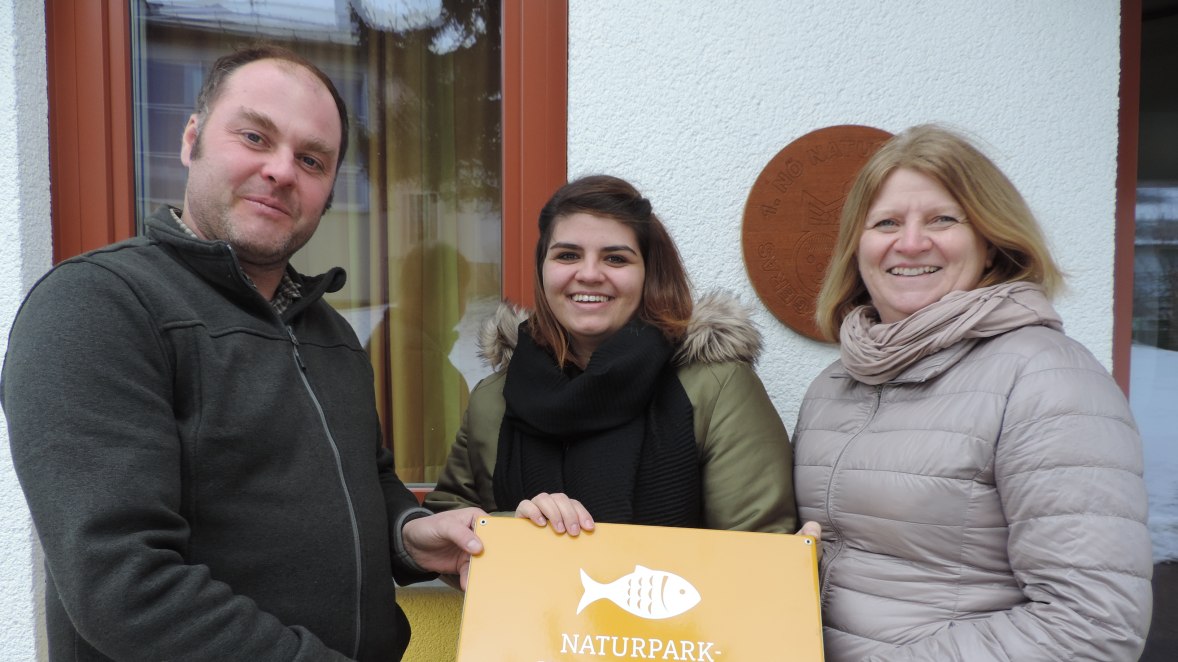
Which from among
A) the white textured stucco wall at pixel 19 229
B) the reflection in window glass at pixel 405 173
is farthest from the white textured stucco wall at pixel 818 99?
the white textured stucco wall at pixel 19 229

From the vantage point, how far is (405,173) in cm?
276

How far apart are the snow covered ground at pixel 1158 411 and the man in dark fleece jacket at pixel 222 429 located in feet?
11.6

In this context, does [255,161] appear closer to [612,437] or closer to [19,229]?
[612,437]

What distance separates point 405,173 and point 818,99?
163 centimetres

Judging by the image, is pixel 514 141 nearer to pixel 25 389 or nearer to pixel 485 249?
pixel 485 249

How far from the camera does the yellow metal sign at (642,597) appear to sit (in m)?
1.29

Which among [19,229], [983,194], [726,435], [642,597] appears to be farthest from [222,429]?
[19,229]

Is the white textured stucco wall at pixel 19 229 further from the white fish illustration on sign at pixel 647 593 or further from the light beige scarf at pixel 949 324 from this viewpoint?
the light beige scarf at pixel 949 324

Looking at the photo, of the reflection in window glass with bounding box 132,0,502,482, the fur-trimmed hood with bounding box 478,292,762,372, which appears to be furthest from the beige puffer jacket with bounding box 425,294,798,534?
the reflection in window glass with bounding box 132,0,502,482

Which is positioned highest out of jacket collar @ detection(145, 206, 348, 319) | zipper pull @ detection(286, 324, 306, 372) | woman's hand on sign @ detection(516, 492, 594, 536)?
jacket collar @ detection(145, 206, 348, 319)

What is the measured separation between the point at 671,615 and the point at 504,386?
789 mm

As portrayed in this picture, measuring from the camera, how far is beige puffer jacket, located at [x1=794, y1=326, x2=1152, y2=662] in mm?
1126

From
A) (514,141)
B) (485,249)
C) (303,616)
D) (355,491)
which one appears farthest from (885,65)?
(303,616)

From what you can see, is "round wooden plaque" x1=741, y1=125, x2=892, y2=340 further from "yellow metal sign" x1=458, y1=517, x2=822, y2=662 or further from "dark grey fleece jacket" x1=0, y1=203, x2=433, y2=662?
"dark grey fleece jacket" x1=0, y1=203, x2=433, y2=662
